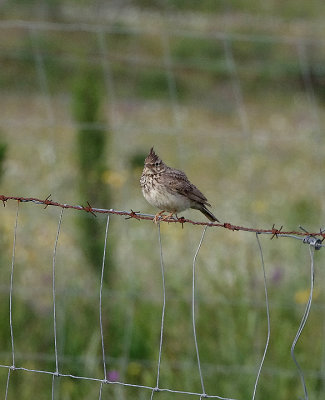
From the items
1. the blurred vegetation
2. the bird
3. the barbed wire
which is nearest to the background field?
the blurred vegetation

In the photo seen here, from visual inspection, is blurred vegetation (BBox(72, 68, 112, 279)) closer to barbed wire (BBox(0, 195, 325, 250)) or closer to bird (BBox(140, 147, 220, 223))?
bird (BBox(140, 147, 220, 223))

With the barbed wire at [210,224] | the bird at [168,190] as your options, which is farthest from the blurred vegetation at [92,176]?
the barbed wire at [210,224]

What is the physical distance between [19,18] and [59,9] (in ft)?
3.05

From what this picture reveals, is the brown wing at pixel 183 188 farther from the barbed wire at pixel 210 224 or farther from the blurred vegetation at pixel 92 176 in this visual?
the blurred vegetation at pixel 92 176

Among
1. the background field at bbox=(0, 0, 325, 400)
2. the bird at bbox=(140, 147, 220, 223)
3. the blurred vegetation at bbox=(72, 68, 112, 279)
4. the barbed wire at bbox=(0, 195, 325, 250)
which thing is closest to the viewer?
the barbed wire at bbox=(0, 195, 325, 250)

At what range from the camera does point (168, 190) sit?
5.00 metres

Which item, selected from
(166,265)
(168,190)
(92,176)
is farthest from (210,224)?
(166,265)

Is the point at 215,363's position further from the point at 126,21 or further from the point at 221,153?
the point at 126,21

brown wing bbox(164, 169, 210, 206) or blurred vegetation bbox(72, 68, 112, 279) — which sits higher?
blurred vegetation bbox(72, 68, 112, 279)

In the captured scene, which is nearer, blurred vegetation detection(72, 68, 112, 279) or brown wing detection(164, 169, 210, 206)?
brown wing detection(164, 169, 210, 206)

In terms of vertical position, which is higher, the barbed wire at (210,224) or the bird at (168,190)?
the bird at (168,190)

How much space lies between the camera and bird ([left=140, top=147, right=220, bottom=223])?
16.4 feet

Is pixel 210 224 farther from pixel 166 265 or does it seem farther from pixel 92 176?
pixel 166 265

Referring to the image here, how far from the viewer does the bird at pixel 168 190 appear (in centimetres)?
498
